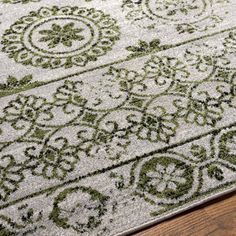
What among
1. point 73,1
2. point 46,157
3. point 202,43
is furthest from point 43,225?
point 73,1

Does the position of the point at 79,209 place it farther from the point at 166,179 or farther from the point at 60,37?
the point at 60,37

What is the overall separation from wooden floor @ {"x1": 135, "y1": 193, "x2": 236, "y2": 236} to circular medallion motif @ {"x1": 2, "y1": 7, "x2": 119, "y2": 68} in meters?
0.83

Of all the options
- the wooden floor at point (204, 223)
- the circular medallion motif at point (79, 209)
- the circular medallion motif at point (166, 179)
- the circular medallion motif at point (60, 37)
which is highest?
the circular medallion motif at point (60, 37)

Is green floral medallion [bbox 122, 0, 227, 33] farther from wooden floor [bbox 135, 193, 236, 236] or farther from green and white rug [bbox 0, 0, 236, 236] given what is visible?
wooden floor [bbox 135, 193, 236, 236]

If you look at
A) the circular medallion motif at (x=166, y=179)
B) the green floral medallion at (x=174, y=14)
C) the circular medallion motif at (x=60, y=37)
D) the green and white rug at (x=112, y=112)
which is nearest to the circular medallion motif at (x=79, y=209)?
the green and white rug at (x=112, y=112)

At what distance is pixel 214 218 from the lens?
1385 mm

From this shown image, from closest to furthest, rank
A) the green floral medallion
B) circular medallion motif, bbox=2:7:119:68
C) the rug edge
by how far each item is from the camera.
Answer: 1. the rug edge
2. circular medallion motif, bbox=2:7:119:68
3. the green floral medallion

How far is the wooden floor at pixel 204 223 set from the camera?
136 cm

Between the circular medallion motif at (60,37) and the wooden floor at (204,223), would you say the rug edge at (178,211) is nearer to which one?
the wooden floor at (204,223)

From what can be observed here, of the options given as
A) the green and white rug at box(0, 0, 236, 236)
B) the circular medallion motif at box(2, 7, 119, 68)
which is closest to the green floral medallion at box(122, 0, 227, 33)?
the green and white rug at box(0, 0, 236, 236)

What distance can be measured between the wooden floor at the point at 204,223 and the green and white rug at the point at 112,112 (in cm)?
3

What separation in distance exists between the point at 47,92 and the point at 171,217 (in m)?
0.74

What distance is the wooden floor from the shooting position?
1.36m

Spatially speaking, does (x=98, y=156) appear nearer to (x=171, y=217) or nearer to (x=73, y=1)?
(x=171, y=217)
